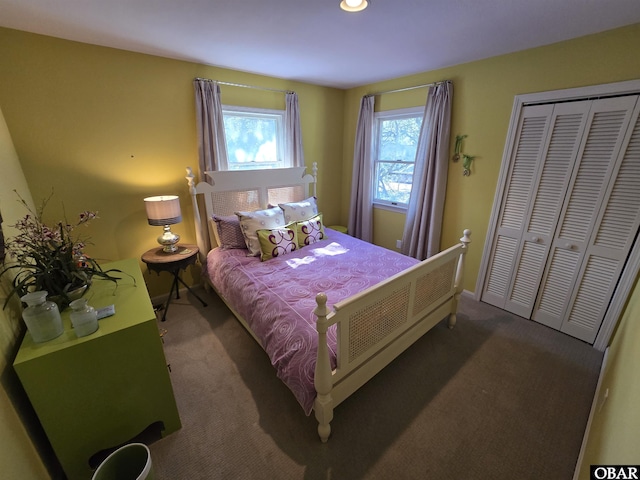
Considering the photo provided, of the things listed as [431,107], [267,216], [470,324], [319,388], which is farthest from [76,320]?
[431,107]

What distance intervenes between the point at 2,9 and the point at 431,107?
11.2 feet

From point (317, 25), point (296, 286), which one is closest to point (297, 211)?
point (296, 286)

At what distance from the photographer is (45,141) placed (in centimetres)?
214

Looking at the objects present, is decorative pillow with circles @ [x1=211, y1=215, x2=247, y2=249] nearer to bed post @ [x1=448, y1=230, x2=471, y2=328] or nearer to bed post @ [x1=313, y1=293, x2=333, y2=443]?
bed post @ [x1=313, y1=293, x2=333, y2=443]

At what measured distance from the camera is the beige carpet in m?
1.44

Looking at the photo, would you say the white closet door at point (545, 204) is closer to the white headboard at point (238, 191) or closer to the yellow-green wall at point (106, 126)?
the white headboard at point (238, 191)

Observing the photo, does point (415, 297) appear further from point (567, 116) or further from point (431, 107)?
point (431, 107)

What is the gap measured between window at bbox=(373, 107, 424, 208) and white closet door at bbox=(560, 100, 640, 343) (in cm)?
179

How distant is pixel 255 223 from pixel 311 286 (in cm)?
104

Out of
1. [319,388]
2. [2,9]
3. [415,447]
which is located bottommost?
[415,447]

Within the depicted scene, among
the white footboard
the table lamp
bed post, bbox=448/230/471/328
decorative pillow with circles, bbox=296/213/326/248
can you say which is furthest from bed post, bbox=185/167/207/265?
bed post, bbox=448/230/471/328

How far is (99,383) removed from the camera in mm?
1312

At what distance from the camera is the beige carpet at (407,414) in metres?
1.44

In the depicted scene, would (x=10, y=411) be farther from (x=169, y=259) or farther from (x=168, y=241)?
(x=168, y=241)
